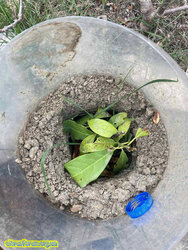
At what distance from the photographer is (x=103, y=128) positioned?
0.95 meters

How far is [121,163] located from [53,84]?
37 centimetres

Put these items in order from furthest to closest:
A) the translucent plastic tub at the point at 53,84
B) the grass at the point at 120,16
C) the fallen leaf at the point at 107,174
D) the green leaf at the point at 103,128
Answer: the grass at the point at 120,16, the fallen leaf at the point at 107,174, the green leaf at the point at 103,128, the translucent plastic tub at the point at 53,84

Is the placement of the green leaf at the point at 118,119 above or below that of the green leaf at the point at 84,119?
above

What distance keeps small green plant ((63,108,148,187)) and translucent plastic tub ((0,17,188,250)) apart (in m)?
0.13

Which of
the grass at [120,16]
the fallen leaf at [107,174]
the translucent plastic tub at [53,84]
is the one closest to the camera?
the translucent plastic tub at [53,84]

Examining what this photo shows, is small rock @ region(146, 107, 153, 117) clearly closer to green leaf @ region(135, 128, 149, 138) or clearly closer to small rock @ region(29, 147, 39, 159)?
green leaf @ region(135, 128, 149, 138)

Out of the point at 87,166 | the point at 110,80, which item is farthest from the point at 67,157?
the point at 110,80

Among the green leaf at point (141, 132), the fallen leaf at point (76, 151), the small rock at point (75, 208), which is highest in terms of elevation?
the green leaf at point (141, 132)

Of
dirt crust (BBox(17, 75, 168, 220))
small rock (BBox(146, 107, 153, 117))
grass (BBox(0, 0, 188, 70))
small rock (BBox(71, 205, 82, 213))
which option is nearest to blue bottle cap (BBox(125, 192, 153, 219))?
dirt crust (BBox(17, 75, 168, 220))

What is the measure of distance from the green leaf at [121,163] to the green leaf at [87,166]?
6 centimetres

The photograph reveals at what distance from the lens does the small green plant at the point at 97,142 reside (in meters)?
0.92

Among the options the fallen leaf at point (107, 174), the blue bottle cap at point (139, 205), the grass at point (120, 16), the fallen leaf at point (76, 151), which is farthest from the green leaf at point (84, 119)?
the grass at point (120, 16)

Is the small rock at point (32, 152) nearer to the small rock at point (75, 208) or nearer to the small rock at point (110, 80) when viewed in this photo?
the small rock at point (75, 208)

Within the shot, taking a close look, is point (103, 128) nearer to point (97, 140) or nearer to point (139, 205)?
point (97, 140)
